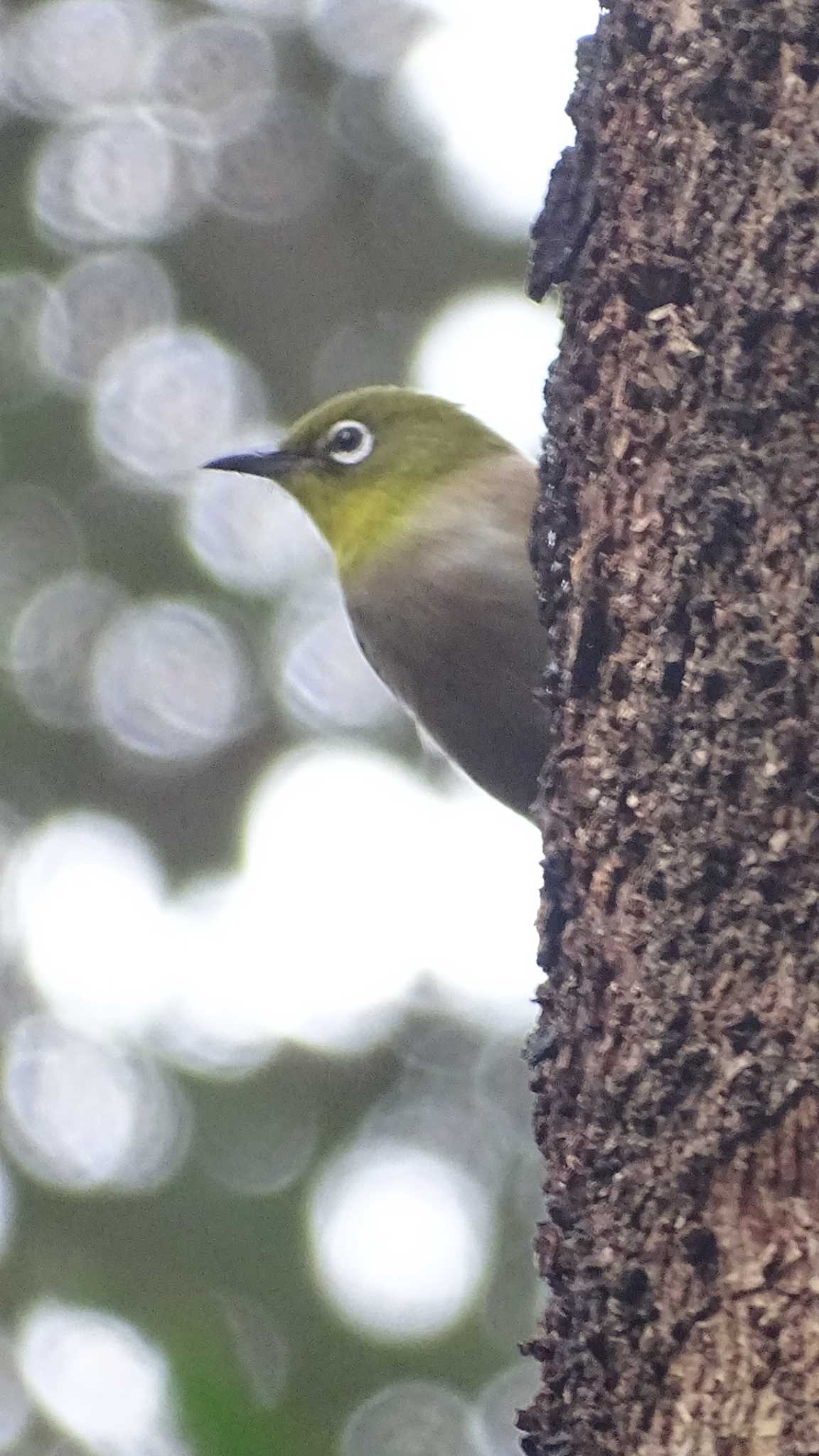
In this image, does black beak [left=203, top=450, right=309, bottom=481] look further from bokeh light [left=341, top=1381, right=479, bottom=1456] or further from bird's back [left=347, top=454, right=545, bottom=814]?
bokeh light [left=341, top=1381, right=479, bottom=1456]

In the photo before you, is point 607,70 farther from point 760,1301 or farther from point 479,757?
point 479,757

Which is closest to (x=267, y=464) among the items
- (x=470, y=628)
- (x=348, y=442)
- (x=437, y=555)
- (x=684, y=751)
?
(x=348, y=442)

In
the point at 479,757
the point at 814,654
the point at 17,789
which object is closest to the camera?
the point at 814,654

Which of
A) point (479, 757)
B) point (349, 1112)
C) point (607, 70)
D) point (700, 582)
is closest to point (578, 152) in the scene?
point (607, 70)

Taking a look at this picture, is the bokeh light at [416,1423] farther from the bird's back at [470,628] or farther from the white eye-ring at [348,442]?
the white eye-ring at [348,442]

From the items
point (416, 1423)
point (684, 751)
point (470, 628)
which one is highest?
point (684, 751)

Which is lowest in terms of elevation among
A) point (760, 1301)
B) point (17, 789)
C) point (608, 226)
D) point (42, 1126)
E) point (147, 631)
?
point (42, 1126)

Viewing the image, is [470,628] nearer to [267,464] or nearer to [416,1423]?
[267,464]

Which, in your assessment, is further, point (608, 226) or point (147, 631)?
point (147, 631)
